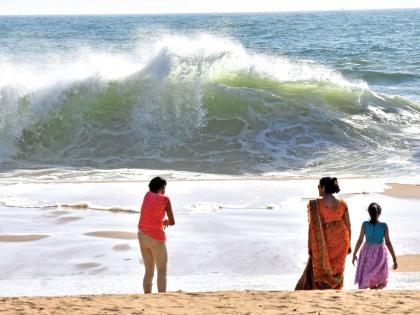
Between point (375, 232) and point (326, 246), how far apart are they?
1.84ft

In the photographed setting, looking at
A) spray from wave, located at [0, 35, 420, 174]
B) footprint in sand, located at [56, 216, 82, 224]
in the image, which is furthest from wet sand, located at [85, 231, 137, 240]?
spray from wave, located at [0, 35, 420, 174]

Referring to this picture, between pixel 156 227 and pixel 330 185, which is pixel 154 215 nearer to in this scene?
pixel 156 227

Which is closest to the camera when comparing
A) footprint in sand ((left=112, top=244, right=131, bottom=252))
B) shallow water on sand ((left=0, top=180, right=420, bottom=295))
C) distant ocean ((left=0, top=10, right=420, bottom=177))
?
shallow water on sand ((left=0, top=180, right=420, bottom=295))

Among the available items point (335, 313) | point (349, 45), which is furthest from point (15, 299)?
point (349, 45)

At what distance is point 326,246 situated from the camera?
248 inches

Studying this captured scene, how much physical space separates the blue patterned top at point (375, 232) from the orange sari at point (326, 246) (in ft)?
1.29

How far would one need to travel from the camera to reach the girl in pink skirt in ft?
21.7

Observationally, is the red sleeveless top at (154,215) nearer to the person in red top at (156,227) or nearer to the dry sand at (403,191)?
the person in red top at (156,227)

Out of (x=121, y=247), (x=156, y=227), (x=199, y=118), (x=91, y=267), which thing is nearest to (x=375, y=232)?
(x=156, y=227)

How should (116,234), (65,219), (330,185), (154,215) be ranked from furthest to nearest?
1. (65,219)
2. (116,234)
3. (154,215)
4. (330,185)

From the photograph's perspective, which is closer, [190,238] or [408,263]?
[408,263]

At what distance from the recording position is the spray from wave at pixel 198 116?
16078 mm

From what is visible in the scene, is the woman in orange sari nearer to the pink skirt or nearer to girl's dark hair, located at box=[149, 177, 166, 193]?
the pink skirt

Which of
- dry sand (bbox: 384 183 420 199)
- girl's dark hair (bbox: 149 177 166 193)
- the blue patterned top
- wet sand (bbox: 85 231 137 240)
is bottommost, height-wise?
wet sand (bbox: 85 231 137 240)
